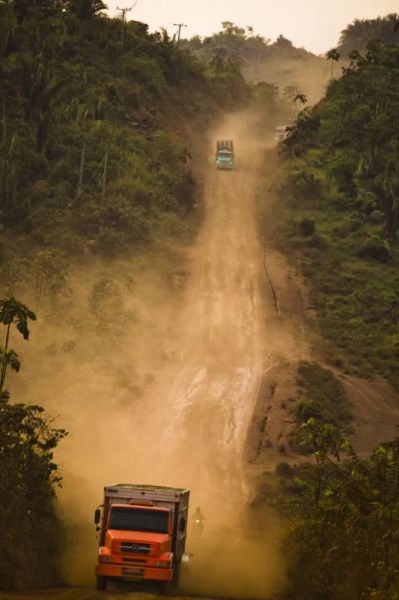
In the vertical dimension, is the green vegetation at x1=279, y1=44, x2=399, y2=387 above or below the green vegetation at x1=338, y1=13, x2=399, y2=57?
below

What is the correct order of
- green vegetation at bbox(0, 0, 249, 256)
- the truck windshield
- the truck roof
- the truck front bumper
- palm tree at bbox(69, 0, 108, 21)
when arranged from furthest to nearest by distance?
1. palm tree at bbox(69, 0, 108, 21)
2. green vegetation at bbox(0, 0, 249, 256)
3. the truck roof
4. the truck windshield
5. the truck front bumper

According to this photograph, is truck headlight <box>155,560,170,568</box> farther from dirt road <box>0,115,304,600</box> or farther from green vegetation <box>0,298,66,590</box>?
green vegetation <box>0,298,66,590</box>

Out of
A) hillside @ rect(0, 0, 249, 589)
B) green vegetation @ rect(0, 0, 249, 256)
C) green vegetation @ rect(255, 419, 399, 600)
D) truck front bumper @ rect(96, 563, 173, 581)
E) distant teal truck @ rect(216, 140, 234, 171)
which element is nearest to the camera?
green vegetation @ rect(255, 419, 399, 600)

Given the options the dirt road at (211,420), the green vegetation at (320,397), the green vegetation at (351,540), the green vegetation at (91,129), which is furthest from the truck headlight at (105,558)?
the green vegetation at (91,129)

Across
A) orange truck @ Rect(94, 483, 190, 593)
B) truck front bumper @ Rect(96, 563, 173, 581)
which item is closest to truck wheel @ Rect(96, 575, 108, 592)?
orange truck @ Rect(94, 483, 190, 593)

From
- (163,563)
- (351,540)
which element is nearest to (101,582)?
(163,563)

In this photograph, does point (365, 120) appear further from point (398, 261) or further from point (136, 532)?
point (136, 532)

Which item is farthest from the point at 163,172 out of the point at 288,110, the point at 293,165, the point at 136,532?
the point at 136,532
